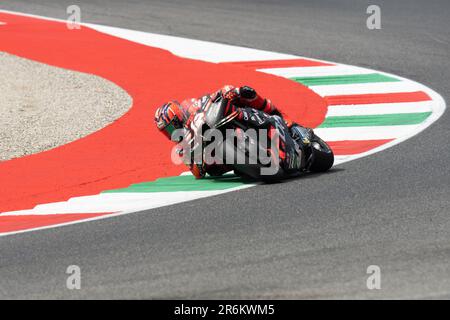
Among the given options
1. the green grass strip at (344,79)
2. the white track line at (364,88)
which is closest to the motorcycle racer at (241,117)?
the white track line at (364,88)

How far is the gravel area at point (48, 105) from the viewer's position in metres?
12.2

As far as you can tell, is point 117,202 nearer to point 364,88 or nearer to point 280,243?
point 280,243

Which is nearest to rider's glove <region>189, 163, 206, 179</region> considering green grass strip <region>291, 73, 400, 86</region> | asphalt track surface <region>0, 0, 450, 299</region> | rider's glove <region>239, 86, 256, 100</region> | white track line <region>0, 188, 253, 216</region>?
white track line <region>0, 188, 253, 216</region>

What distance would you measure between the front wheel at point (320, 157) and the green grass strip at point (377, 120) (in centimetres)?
225

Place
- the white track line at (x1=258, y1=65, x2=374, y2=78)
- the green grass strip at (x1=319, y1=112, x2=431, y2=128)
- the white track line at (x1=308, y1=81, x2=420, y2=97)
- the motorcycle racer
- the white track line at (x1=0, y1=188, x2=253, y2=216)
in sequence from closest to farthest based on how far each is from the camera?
the white track line at (x1=0, y1=188, x2=253, y2=216) < the motorcycle racer < the green grass strip at (x1=319, y1=112, x2=431, y2=128) < the white track line at (x1=308, y1=81, x2=420, y2=97) < the white track line at (x1=258, y1=65, x2=374, y2=78)

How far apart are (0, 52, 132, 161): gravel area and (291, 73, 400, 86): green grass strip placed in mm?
2468

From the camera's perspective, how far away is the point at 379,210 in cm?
823

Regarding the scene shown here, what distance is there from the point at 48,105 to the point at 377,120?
4.33m

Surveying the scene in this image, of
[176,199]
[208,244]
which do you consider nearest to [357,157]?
[176,199]

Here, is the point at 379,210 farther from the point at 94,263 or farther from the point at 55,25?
the point at 55,25

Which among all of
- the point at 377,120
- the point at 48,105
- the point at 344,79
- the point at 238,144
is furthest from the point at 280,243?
the point at 344,79

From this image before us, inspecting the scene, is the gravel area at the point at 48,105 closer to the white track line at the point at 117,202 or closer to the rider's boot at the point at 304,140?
the white track line at the point at 117,202

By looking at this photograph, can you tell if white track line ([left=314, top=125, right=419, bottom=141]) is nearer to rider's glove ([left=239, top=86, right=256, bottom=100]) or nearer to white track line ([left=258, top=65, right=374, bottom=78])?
rider's glove ([left=239, top=86, right=256, bottom=100])

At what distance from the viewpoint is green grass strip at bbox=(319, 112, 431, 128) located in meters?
11.9
